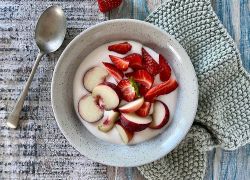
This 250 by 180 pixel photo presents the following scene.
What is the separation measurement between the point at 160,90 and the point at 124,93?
76 mm

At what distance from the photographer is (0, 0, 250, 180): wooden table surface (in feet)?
3.50

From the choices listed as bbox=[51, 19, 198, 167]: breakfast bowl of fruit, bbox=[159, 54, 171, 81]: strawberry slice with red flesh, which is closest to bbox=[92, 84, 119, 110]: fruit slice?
bbox=[51, 19, 198, 167]: breakfast bowl of fruit

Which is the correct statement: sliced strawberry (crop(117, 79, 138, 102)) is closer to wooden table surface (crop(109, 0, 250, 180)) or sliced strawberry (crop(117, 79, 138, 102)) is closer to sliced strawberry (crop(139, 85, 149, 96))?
sliced strawberry (crop(139, 85, 149, 96))

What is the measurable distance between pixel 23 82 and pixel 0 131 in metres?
0.12

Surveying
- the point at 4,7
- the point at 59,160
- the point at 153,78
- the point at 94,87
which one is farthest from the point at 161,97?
the point at 4,7

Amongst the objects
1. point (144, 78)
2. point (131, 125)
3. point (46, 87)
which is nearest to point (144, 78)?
point (144, 78)

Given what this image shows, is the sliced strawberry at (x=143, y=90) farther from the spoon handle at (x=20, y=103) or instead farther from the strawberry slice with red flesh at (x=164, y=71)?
the spoon handle at (x=20, y=103)

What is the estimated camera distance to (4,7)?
3.58ft

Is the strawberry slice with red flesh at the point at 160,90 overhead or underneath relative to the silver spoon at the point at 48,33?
underneath

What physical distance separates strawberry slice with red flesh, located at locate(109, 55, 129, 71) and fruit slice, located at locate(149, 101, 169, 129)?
4.0 inches

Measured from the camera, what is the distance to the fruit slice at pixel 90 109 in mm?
1010

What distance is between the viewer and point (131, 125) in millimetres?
981

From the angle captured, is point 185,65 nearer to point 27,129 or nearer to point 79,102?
point 79,102

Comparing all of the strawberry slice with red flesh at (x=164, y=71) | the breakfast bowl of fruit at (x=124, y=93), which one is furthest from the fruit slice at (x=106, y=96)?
the strawberry slice with red flesh at (x=164, y=71)
